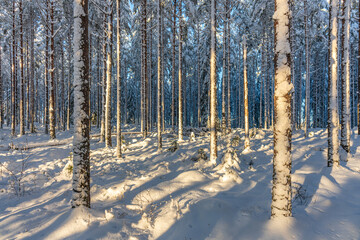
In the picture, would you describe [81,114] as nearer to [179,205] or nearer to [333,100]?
[179,205]

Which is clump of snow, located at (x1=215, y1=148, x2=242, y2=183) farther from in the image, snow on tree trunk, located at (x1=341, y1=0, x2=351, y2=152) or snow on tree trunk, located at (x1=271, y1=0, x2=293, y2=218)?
snow on tree trunk, located at (x1=341, y1=0, x2=351, y2=152)

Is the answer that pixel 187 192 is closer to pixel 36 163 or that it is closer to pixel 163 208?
pixel 163 208

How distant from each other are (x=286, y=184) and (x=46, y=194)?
20.8ft

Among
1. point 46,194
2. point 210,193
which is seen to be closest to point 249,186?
point 210,193

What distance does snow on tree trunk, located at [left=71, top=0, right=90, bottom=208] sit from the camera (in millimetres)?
4262

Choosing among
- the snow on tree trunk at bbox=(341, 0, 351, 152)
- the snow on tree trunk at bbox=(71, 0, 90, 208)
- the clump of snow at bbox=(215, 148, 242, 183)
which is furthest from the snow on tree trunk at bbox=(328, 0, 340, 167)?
the snow on tree trunk at bbox=(71, 0, 90, 208)

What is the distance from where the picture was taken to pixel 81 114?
4.31 metres

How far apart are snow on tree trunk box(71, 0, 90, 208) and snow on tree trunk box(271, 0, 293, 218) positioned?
13.0 feet

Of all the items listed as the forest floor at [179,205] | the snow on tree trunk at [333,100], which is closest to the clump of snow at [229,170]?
the forest floor at [179,205]

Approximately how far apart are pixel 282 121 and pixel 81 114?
4139 mm

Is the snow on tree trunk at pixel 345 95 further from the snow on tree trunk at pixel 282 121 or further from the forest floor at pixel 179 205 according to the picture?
the snow on tree trunk at pixel 282 121

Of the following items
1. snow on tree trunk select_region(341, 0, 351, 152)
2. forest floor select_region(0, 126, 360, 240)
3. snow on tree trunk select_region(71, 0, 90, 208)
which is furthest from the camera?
snow on tree trunk select_region(341, 0, 351, 152)

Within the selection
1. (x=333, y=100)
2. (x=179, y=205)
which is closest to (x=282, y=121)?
(x=179, y=205)

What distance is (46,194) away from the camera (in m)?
5.76
